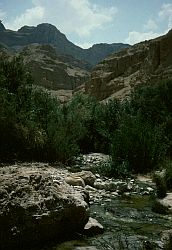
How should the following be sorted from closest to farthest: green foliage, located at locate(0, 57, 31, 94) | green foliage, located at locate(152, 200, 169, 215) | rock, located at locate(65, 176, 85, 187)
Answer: green foliage, located at locate(152, 200, 169, 215), rock, located at locate(65, 176, 85, 187), green foliage, located at locate(0, 57, 31, 94)

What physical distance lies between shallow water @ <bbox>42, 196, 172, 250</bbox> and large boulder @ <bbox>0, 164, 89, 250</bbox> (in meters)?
0.35

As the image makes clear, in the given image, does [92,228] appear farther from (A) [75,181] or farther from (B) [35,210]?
(A) [75,181]

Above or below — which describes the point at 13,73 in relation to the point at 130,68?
below

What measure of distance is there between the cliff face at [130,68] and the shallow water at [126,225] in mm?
37030

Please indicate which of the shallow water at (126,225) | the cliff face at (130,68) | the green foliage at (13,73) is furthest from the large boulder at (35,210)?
the cliff face at (130,68)

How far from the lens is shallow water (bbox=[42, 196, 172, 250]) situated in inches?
323

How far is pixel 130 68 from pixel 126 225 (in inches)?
2325

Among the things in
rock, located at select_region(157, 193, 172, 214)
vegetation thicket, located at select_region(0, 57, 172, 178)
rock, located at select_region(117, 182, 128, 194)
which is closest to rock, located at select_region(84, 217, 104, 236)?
rock, located at select_region(157, 193, 172, 214)

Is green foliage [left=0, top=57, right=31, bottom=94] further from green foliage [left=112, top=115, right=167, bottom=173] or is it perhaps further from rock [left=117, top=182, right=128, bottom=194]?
rock [left=117, top=182, right=128, bottom=194]

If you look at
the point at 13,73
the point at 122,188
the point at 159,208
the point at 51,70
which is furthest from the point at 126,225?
the point at 51,70

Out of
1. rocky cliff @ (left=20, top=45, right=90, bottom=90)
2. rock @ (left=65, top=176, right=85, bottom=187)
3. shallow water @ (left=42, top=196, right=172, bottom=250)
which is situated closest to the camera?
shallow water @ (left=42, top=196, right=172, bottom=250)

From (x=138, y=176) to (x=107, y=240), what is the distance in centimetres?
932

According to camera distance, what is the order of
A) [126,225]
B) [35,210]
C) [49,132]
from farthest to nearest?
1. [49,132]
2. [126,225]
3. [35,210]

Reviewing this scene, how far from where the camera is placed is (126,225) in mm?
9867
